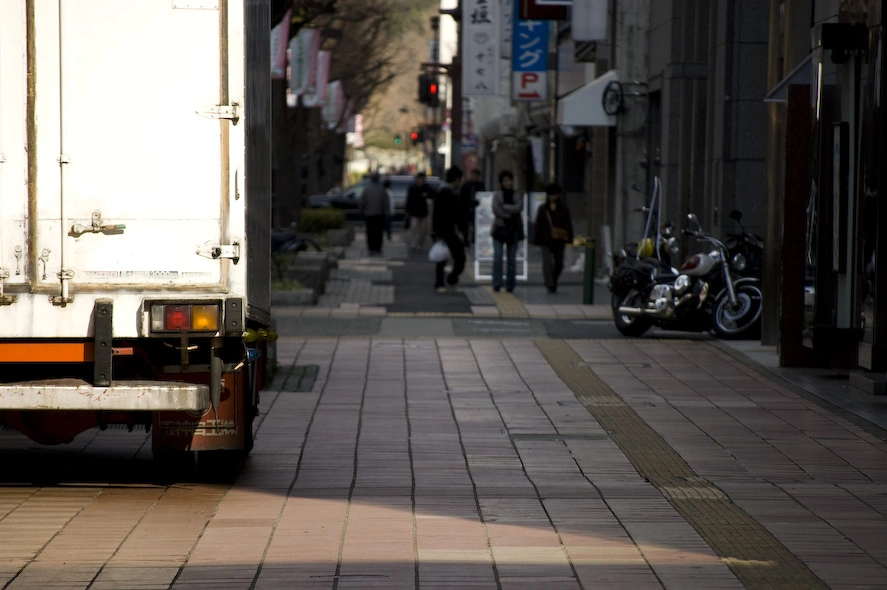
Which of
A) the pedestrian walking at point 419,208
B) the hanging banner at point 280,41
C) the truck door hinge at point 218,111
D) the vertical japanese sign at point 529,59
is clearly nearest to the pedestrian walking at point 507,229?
the hanging banner at point 280,41

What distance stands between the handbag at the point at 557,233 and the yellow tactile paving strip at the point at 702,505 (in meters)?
9.61

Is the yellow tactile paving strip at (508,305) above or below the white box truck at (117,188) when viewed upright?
below

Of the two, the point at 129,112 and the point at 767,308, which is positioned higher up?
the point at 129,112

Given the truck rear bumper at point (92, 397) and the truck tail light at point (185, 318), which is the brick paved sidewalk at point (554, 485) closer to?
the truck rear bumper at point (92, 397)

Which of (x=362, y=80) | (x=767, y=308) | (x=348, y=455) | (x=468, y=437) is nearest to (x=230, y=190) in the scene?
(x=348, y=455)

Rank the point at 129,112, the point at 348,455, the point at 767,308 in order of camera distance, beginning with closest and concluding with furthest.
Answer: the point at 129,112
the point at 348,455
the point at 767,308

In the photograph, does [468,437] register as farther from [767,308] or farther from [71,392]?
[767,308]

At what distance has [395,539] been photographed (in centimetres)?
627

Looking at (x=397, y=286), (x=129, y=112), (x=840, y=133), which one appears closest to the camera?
(x=129, y=112)

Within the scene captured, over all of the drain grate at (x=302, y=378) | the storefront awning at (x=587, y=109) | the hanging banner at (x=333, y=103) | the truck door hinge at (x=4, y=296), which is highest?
the hanging banner at (x=333, y=103)

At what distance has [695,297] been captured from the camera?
14883 millimetres

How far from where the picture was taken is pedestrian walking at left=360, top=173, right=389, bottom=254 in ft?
102

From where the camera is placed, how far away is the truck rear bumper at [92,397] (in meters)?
6.67

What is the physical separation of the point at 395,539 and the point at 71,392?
1.65 metres
